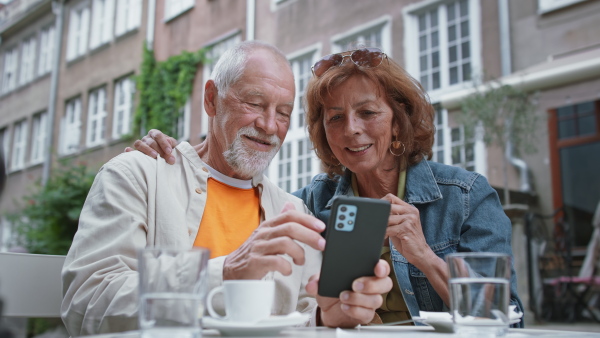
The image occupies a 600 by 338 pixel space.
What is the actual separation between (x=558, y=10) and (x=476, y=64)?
3.86 ft

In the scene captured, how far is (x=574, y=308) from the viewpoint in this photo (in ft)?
22.1

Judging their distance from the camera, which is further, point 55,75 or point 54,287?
point 55,75

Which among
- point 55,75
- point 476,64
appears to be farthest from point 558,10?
point 55,75

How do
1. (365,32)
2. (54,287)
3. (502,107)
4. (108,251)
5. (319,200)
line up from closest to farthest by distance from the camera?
(108,251), (54,287), (319,200), (502,107), (365,32)

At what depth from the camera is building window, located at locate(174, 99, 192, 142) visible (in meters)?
13.6

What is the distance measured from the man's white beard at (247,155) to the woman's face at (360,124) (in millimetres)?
345

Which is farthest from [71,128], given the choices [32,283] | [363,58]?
[32,283]

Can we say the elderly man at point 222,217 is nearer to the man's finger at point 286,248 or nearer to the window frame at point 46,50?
the man's finger at point 286,248

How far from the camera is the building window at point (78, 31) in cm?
1745

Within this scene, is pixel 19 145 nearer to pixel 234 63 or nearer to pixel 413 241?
pixel 234 63

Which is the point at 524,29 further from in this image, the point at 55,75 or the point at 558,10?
the point at 55,75

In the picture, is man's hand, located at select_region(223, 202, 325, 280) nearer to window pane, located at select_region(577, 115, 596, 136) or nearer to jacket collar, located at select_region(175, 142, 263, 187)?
jacket collar, located at select_region(175, 142, 263, 187)

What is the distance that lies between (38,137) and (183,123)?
6.94m

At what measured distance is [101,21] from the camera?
17.1 meters
